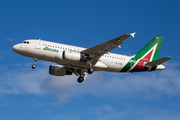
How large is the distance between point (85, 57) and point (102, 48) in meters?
2.64

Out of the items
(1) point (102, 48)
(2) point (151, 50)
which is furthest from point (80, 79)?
(2) point (151, 50)

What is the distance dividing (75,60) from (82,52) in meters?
1.71

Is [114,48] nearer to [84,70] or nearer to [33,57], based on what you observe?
[84,70]

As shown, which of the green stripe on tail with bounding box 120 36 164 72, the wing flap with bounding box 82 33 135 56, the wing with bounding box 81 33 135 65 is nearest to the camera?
the wing flap with bounding box 82 33 135 56

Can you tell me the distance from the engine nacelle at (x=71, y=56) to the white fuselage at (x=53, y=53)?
0.59 metres

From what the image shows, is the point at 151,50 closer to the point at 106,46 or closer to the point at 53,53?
the point at 106,46

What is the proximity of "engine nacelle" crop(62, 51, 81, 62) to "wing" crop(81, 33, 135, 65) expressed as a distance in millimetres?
1317

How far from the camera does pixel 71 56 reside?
3775 centimetres

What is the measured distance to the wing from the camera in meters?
35.7

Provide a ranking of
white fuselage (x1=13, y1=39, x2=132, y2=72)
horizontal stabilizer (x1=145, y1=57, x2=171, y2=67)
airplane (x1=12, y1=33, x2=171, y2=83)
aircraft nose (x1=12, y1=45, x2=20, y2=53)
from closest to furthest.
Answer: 1. airplane (x1=12, y1=33, x2=171, y2=83)
2. white fuselage (x1=13, y1=39, x2=132, y2=72)
3. aircraft nose (x1=12, y1=45, x2=20, y2=53)
4. horizontal stabilizer (x1=145, y1=57, x2=171, y2=67)

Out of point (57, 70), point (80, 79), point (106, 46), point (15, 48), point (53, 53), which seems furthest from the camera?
point (80, 79)

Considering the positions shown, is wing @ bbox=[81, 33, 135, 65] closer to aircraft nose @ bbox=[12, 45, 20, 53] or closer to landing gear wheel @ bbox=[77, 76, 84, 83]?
landing gear wheel @ bbox=[77, 76, 84, 83]

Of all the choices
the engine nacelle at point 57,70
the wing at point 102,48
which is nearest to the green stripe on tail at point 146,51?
the wing at point 102,48

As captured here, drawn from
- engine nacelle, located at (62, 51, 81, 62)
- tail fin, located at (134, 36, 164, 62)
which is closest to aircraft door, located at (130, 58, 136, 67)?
tail fin, located at (134, 36, 164, 62)
